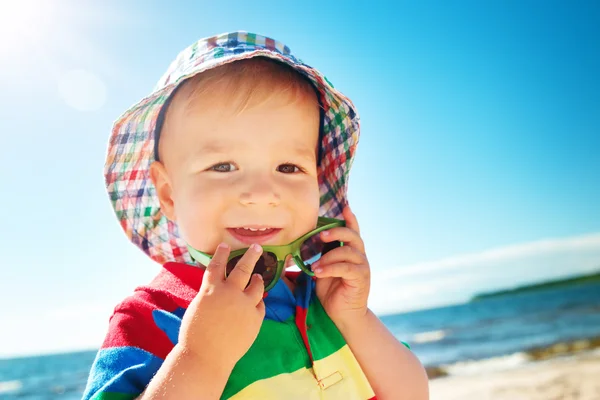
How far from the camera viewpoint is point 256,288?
1.65 meters

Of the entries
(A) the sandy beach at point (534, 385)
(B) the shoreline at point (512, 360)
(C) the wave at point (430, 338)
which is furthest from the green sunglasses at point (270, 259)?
(C) the wave at point (430, 338)

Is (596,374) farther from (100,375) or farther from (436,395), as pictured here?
(100,375)

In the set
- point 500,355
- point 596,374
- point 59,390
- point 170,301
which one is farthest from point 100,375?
point 59,390

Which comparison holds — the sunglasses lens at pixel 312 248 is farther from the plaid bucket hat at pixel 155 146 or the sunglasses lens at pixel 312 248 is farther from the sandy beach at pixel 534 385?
the sandy beach at pixel 534 385

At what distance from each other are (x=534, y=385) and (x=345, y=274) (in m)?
6.06

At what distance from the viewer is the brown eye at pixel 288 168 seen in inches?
76.4

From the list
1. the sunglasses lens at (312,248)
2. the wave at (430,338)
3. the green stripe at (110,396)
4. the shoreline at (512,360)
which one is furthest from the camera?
the wave at (430,338)

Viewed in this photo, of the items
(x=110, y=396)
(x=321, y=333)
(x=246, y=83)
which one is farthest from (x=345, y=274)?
(x=110, y=396)

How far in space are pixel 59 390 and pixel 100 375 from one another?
732 inches

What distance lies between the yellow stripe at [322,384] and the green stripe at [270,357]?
21 mm

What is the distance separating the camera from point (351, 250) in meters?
2.03

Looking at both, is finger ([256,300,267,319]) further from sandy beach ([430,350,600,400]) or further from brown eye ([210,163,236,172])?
sandy beach ([430,350,600,400])

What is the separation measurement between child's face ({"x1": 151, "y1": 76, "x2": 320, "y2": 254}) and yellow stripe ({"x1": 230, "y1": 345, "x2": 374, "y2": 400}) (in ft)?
1.57

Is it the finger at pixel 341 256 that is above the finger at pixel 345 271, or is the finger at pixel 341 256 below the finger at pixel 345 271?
above
